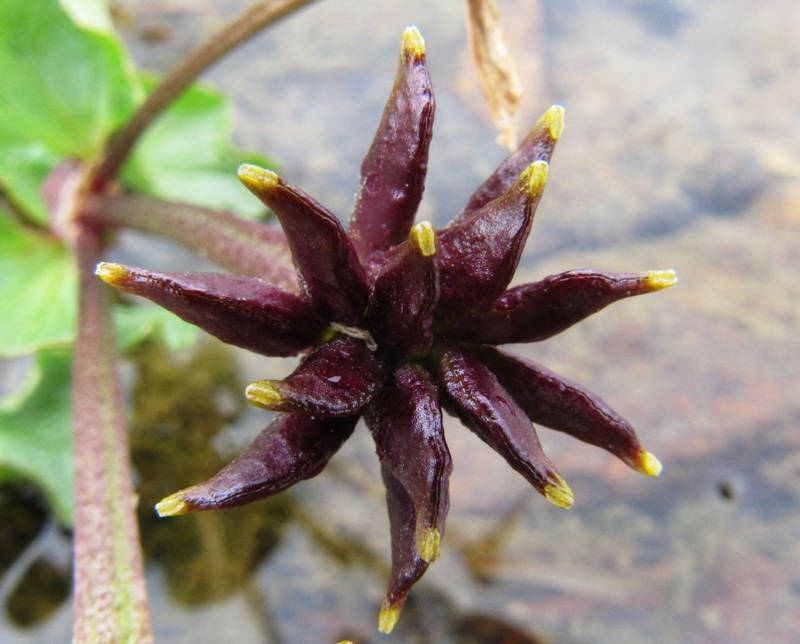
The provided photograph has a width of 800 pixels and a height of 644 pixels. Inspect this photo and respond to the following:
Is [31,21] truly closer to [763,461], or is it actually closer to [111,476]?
[111,476]

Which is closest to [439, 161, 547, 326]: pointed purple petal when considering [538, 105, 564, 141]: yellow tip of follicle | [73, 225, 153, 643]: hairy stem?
[538, 105, 564, 141]: yellow tip of follicle

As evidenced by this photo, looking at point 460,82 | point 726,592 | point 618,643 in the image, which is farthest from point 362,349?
point 460,82

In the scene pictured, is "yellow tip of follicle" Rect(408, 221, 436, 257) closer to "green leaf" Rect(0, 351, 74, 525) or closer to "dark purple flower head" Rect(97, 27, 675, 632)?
"dark purple flower head" Rect(97, 27, 675, 632)

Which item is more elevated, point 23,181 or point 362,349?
point 362,349

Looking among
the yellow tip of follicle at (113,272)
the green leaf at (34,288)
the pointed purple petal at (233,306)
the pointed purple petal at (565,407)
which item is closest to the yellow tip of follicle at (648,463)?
the pointed purple petal at (565,407)

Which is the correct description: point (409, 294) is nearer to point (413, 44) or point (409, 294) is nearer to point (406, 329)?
point (406, 329)

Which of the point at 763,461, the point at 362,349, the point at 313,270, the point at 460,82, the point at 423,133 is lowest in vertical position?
the point at 763,461
